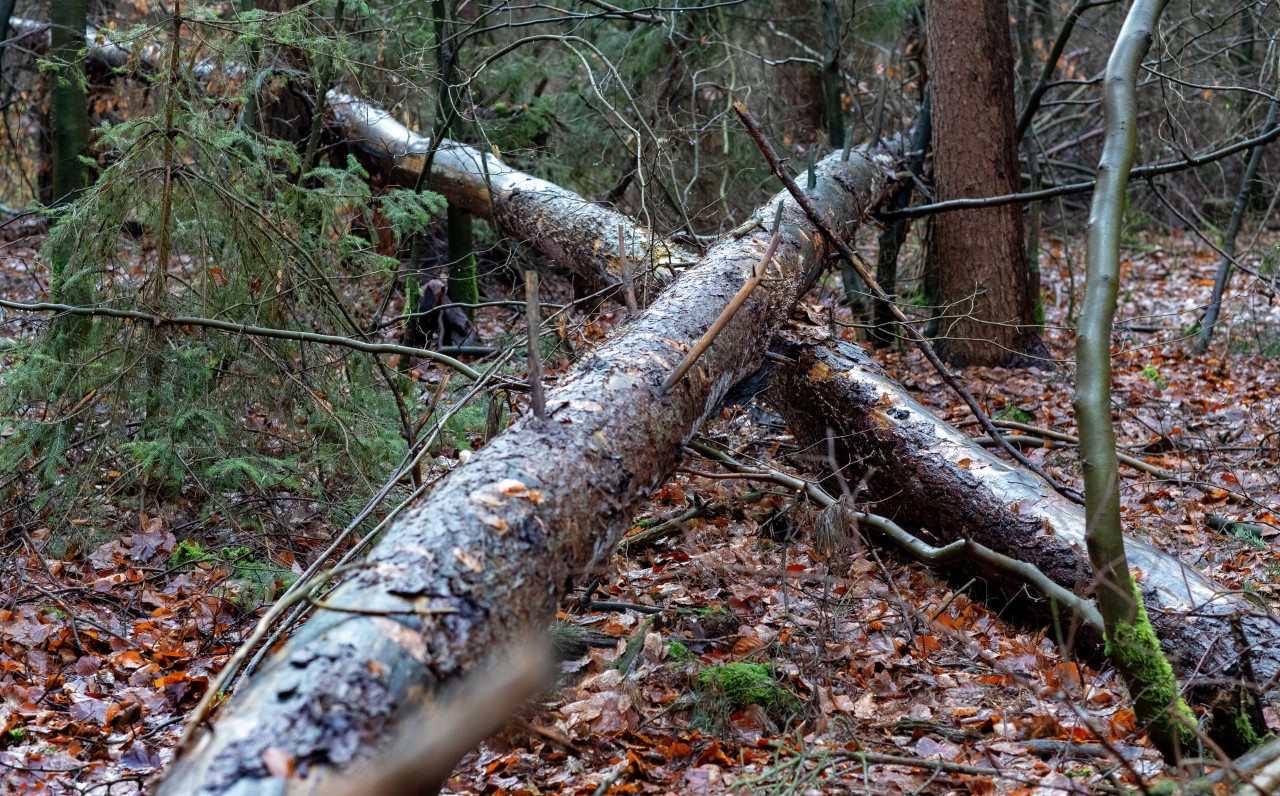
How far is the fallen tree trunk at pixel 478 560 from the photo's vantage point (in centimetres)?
184

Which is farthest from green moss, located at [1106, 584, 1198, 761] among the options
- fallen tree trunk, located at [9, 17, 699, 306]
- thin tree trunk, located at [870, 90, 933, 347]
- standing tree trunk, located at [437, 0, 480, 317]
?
thin tree trunk, located at [870, 90, 933, 347]

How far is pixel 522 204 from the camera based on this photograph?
680 centimetres

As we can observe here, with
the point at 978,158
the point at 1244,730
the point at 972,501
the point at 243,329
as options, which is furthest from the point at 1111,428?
the point at 978,158

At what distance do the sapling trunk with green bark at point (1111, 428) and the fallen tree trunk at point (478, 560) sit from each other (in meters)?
1.35

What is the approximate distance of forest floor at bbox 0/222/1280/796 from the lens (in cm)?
280

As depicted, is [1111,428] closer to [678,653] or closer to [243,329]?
[678,653]

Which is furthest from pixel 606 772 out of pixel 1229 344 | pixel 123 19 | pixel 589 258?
pixel 123 19

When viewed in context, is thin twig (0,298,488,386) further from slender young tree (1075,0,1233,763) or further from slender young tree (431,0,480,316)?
slender young tree (1075,0,1233,763)

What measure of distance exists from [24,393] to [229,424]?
3.16 ft

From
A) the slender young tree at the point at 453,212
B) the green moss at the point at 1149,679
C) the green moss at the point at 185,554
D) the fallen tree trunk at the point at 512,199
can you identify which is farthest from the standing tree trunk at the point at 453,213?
the green moss at the point at 1149,679

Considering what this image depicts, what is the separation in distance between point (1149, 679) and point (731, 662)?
141cm

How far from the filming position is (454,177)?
741 centimetres

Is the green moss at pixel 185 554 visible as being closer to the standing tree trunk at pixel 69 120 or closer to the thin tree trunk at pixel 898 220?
the standing tree trunk at pixel 69 120

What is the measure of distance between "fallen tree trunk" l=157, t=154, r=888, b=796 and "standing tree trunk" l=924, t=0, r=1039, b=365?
4.11 metres
